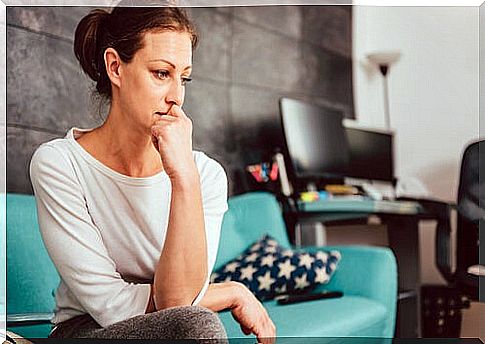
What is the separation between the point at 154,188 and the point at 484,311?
94cm

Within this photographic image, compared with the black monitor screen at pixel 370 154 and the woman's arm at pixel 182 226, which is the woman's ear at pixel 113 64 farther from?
the black monitor screen at pixel 370 154

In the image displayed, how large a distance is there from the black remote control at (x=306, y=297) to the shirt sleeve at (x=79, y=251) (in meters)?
0.43

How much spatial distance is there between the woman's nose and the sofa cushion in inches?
22.0

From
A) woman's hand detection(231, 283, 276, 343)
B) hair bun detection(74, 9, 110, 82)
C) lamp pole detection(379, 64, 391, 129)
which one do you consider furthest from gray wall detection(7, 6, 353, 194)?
woman's hand detection(231, 283, 276, 343)

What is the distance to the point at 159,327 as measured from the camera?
6.61 feet

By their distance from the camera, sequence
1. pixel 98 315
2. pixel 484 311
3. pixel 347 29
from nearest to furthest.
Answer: pixel 98 315, pixel 484 311, pixel 347 29

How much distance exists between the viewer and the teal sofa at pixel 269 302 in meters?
2.14

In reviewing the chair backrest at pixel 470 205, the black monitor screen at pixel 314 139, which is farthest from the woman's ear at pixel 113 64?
the chair backrest at pixel 470 205

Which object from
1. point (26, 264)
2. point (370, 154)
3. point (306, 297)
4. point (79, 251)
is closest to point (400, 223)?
→ point (370, 154)

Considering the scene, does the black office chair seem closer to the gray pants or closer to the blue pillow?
the blue pillow

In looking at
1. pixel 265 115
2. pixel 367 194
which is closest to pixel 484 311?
pixel 367 194

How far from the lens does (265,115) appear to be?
2.50 metres

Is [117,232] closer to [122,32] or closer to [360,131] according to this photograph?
[122,32]

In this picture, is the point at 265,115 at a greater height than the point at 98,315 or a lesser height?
greater
